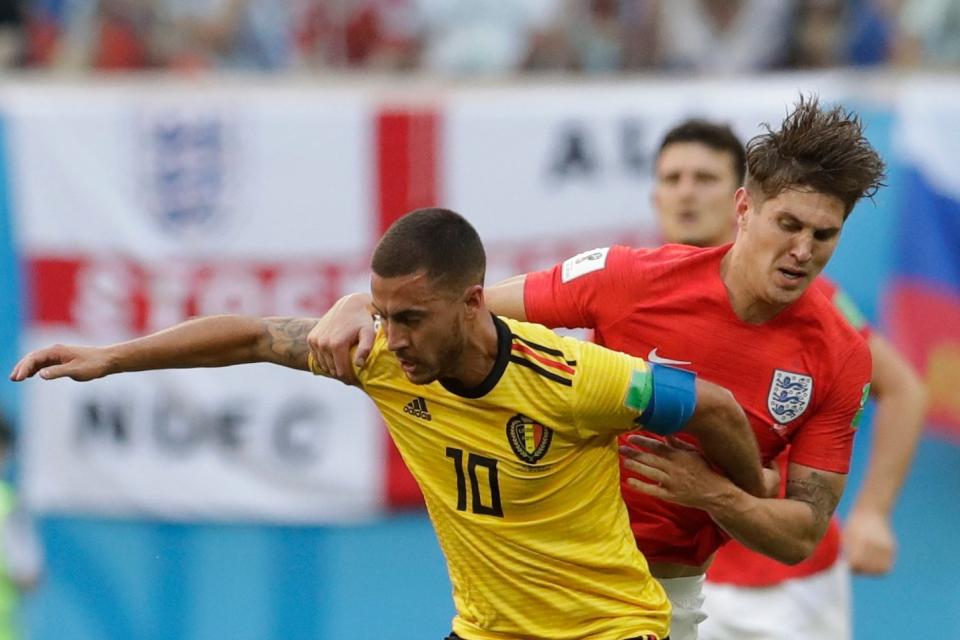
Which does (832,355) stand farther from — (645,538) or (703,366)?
(645,538)

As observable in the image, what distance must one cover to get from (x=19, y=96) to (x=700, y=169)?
13.0 feet

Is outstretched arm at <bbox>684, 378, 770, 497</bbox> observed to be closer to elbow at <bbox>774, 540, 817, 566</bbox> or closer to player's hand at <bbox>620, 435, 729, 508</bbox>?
player's hand at <bbox>620, 435, 729, 508</bbox>

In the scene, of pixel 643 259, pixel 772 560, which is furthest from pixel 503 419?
pixel 772 560

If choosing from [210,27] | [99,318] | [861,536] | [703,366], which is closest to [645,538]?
[703,366]

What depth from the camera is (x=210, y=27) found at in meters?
9.41

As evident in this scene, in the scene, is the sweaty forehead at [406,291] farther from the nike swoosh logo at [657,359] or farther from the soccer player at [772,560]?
the soccer player at [772,560]

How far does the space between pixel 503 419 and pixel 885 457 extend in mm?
2244

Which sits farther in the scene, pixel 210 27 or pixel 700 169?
pixel 210 27

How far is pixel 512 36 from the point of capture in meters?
9.19

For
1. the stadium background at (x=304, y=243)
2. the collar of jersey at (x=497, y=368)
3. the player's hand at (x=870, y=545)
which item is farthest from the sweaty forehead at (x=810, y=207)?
the stadium background at (x=304, y=243)

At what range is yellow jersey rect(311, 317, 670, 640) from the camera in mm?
4031

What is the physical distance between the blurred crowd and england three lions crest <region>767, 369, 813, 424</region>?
4.92 metres

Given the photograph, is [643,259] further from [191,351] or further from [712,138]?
[712,138]

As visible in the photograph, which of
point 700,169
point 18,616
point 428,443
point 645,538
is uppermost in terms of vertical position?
point 700,169
